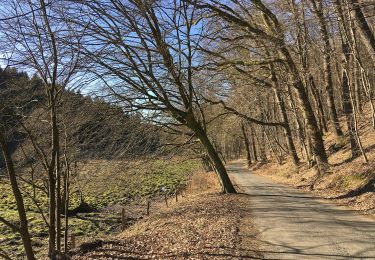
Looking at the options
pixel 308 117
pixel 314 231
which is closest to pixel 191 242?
pixel 314 231

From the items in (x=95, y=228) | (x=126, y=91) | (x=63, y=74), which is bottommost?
(x=95, y=228)

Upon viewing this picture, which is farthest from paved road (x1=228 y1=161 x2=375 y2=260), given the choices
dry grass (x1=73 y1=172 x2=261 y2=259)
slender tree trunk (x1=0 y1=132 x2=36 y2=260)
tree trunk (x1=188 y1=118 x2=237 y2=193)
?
tree trunk (x1=188 y1=118 x2=237 y2=193)

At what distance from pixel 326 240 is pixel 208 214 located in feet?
16.2

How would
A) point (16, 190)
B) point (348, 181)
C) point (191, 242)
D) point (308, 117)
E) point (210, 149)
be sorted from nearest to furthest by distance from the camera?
point (16, 190), point (191, 242), point (348, 181), point (210, 149), point (308, 117)

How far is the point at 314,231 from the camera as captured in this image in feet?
30.6

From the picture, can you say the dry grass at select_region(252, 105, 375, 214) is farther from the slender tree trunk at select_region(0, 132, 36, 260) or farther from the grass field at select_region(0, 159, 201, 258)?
the slender tree trunk at select_region(0, 132, 36, 260)

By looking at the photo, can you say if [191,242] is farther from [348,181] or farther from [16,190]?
[348,181]

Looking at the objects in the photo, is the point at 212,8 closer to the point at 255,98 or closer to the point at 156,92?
the point at 156,92

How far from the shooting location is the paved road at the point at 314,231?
755cm

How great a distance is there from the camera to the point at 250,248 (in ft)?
27.2

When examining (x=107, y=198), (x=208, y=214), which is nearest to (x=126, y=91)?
(x=208, y=214)

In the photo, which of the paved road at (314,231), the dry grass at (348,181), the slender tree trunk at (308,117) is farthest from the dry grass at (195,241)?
the slender tree trunk at (308,117)

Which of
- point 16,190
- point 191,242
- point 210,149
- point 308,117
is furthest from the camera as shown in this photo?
point 308,117

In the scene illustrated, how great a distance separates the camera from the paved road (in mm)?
7551
